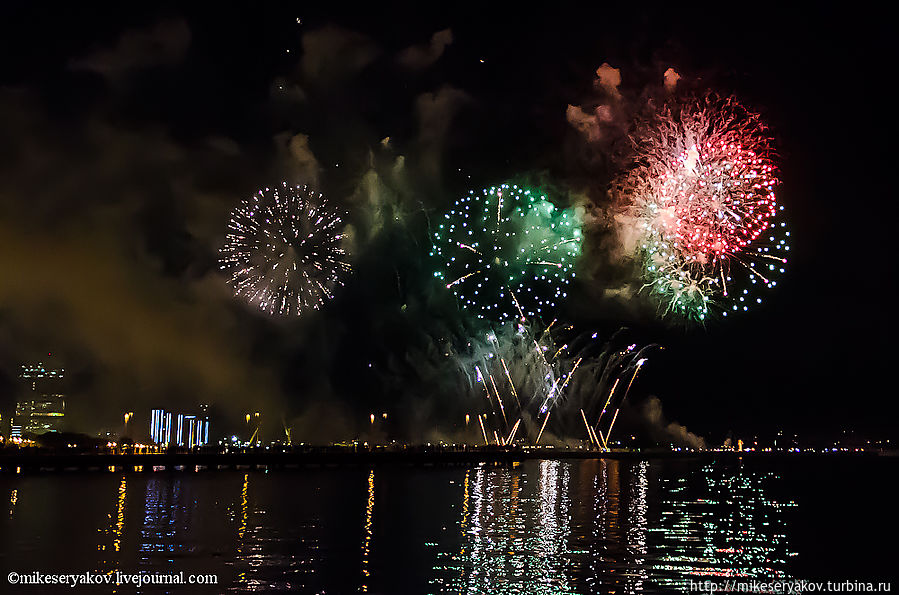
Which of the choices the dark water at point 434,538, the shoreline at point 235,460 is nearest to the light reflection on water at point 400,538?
the dark water at point 434,538

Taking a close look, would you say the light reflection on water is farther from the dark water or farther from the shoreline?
the shoreline

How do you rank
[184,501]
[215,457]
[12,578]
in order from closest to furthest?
[12,578]
[184,501]
[215,457]

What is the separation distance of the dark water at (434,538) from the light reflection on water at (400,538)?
0.27ft

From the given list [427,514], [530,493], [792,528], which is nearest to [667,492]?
[530,493]

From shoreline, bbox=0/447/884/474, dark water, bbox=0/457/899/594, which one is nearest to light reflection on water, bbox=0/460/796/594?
dark water, bbox=0/457/899/594

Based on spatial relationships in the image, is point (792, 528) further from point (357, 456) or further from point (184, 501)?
point (357, 456)

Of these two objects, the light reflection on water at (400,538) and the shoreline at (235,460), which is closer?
the light reflection on water at (400,538)

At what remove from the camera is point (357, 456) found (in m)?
92.2

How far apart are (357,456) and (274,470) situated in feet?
32.8

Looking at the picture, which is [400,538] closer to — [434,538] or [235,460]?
[434,538]

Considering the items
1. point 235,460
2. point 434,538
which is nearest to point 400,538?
point 434,538

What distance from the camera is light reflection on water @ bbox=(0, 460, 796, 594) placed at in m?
22.5

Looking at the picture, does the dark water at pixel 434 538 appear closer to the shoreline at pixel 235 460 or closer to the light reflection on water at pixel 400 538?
the light reflection on water at pixel 400 538

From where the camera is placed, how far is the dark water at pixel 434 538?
74.1ft
